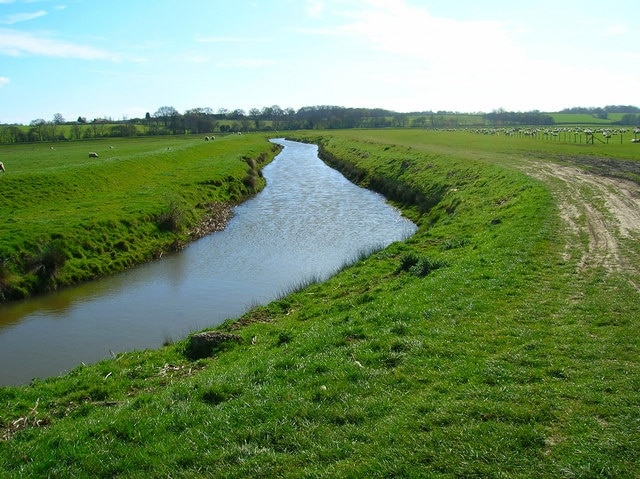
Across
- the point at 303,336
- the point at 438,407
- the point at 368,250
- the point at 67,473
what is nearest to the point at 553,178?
the point at 368,250

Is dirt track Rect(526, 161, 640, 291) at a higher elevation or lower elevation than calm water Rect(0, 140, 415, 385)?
higher

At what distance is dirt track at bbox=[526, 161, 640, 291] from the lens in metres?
16.1

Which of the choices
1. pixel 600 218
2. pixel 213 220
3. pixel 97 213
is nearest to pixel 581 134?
pixel 213 220

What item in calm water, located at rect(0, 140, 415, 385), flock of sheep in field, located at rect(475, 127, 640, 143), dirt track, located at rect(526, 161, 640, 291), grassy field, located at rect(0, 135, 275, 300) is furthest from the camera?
flock of sheep in field, located at rect(475, 127, 640, 143)

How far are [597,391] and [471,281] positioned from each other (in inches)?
271

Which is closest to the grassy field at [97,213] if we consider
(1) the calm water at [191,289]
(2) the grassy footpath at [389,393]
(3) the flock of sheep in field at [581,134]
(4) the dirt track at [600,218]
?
(1) the calm water at [191,289]

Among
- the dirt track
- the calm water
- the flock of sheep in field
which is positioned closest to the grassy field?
the calm water

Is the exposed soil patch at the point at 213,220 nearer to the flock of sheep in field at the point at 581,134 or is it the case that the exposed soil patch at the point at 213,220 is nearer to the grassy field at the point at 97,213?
the grassy field at the point at 97,213

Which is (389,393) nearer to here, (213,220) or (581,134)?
(213,220)

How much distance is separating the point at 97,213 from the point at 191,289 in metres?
12.5

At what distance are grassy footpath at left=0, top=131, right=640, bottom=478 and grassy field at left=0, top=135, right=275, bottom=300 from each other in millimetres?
12671

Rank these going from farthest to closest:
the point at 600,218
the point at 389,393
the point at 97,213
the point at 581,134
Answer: the point at 581,134 < the point at 97,213 < the point at 600,218 < the point at 389,393

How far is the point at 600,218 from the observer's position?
22.0 metres

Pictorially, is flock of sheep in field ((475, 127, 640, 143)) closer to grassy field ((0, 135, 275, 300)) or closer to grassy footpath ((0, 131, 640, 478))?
grassy field ((0, 135, 275, 300))
